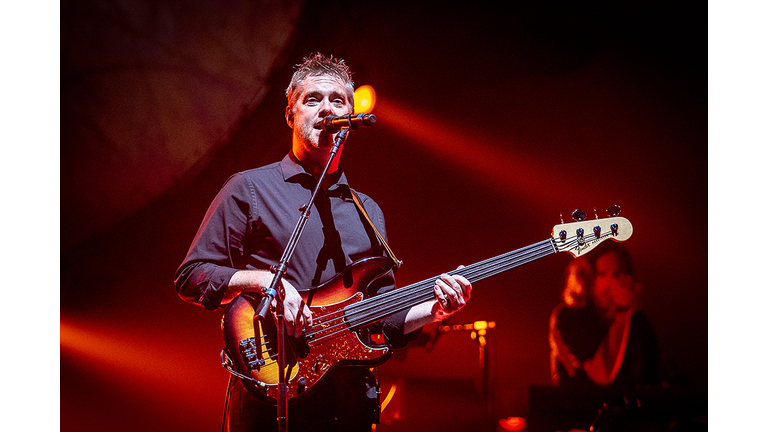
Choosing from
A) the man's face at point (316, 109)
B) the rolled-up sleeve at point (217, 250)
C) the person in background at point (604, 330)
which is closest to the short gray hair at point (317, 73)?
the man's face at point (316, 109)

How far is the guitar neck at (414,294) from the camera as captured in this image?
172 cm

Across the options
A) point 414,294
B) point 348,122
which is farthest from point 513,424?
point 348,122

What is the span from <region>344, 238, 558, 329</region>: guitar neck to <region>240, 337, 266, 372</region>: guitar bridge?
0.29 metres

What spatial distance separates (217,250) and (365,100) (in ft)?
4.51

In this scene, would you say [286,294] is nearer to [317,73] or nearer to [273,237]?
[273,237]

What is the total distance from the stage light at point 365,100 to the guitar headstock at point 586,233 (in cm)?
129

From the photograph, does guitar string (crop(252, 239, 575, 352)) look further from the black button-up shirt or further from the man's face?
the man's face

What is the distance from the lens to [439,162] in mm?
3105

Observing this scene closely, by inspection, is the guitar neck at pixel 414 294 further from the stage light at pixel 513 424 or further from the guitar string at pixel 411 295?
the stage light at pixel 513 424

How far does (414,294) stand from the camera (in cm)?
179
